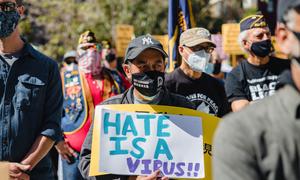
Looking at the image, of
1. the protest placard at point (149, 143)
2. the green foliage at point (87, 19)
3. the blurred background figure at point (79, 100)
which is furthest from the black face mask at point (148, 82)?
the green foliage at point (87, 19)

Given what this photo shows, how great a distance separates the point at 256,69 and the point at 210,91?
0.46 m

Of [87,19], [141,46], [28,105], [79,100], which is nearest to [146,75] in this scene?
[141,46]

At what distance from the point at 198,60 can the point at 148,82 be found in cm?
Answer: 218

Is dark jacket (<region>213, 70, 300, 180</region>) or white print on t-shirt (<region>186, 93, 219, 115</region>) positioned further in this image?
white print on t-shirt (<region>186, 93, 219, 115</region>)

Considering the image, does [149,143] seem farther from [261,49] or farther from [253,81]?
[261,49]

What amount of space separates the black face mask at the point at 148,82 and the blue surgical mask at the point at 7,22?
2.88ft

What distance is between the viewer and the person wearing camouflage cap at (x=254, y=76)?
278 inches

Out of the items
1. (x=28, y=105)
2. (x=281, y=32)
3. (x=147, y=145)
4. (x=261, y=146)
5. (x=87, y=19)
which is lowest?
(x=261, y=146)

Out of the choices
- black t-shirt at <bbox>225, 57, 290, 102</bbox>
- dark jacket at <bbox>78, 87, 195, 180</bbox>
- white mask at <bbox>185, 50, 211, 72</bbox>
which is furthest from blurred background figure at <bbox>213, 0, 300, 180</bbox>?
white mask at <bbox>185, 50, 211, 72</bbox>

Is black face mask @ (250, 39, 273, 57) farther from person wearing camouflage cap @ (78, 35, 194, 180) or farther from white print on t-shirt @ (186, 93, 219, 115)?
person wearing camouflage cap @ (78, 35, 194, 180)

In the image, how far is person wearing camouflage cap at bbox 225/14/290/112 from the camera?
23.2 feet

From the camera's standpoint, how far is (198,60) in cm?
732

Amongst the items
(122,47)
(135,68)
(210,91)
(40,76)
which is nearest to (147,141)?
(135,68)

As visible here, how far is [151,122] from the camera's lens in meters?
5.05
